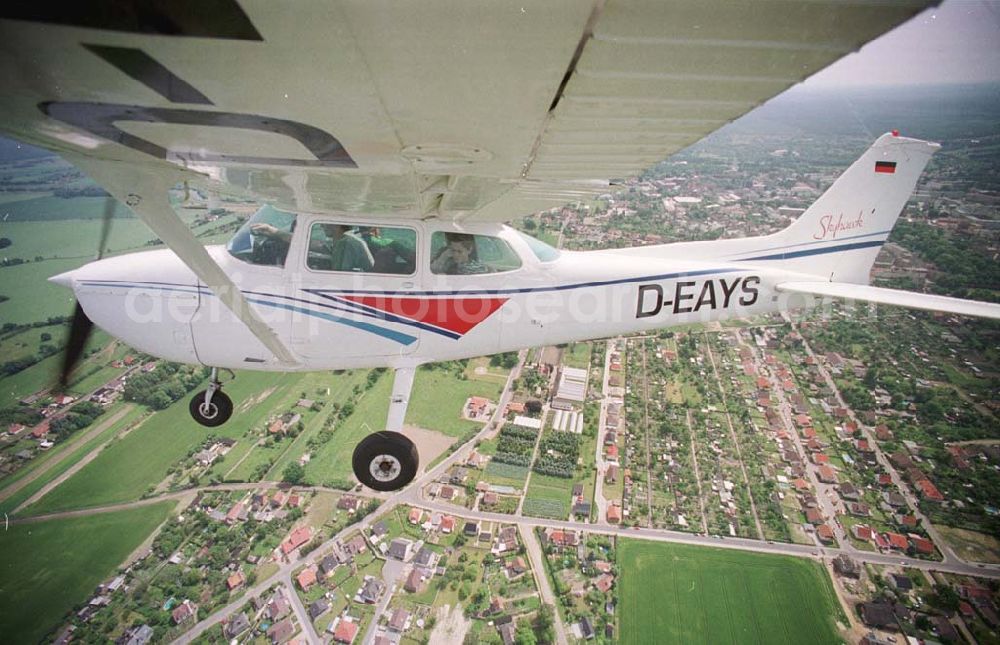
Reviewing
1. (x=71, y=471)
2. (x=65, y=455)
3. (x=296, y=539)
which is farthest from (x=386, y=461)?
(x=65, y=455)

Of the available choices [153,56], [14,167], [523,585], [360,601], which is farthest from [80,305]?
[14,167]

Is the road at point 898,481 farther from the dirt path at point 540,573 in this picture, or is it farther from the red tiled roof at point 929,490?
the dirt path at point 540,573

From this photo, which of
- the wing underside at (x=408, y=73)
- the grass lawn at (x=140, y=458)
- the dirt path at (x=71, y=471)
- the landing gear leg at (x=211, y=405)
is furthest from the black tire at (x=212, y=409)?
the dirt path at (x=71, y=471)

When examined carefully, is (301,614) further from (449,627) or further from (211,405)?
(211,405)

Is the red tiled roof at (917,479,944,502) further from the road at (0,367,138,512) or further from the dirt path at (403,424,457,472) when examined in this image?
the road at (0,367,138,512)

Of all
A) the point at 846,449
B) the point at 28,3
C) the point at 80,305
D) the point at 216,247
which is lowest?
the point at 846,449

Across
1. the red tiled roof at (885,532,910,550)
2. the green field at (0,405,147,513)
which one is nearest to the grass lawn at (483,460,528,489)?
the red tiled roof at (885,532,910,550)

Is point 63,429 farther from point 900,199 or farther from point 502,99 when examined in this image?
point 900,199
